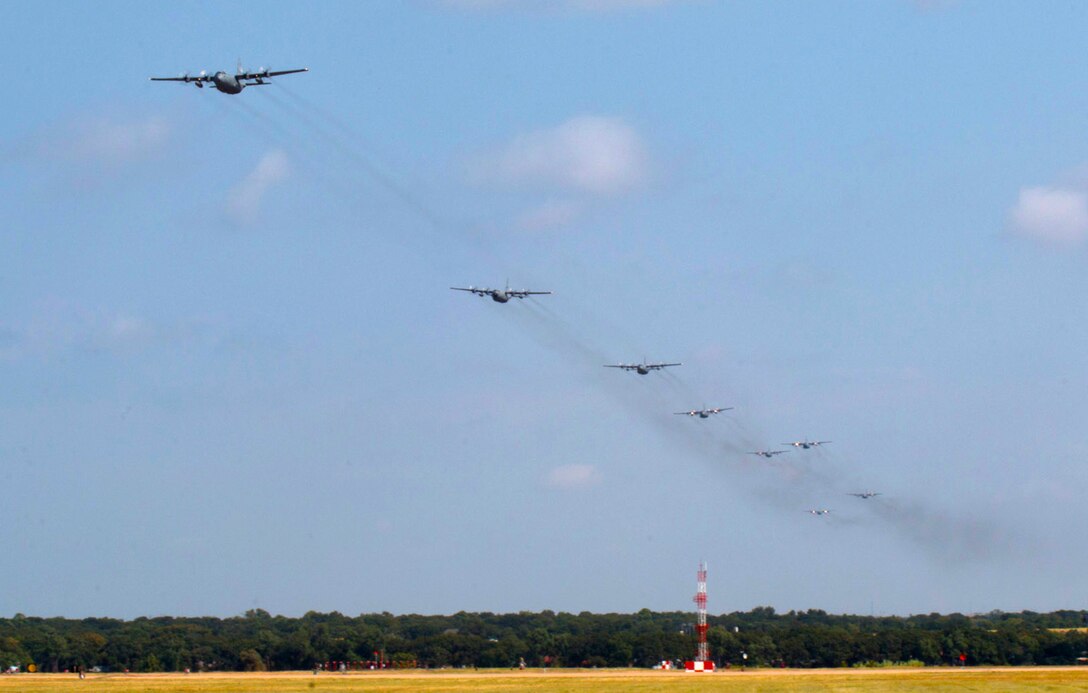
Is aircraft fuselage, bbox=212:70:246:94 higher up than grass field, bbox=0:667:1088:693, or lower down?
higher up

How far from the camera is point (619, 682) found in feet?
465

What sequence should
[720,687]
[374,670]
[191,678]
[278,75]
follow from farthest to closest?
[374,670] → [191,678] → [720,687] → [278,75]

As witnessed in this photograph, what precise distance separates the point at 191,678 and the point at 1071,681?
3474 inches

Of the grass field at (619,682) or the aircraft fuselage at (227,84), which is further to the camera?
the grass field at (619,682)

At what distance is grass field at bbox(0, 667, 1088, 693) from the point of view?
12706cm

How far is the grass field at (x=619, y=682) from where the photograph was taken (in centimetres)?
12706

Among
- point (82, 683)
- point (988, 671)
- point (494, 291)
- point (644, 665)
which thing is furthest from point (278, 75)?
point (644, 665)

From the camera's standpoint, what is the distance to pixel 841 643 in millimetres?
197625

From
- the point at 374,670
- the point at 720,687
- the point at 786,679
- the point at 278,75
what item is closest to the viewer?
the point at 278,75

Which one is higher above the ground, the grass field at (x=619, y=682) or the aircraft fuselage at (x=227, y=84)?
the aircraft fuselage at (x=227, y=84)

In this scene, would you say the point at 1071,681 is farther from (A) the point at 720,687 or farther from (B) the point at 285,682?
(B) the point at 285,682

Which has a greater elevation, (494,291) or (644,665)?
(494,291)

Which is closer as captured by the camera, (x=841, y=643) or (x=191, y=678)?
(x=191, y=678)

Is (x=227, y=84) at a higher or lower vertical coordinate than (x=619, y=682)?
higher
